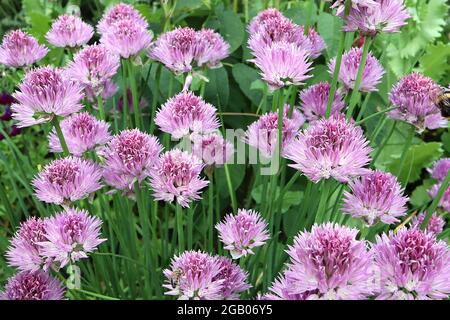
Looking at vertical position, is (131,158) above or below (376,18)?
below

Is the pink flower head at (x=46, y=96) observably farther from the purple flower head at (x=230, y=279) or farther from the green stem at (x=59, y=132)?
the purple flower head at (x=230, y=279)

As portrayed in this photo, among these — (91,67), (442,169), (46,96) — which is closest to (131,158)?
(46,96)

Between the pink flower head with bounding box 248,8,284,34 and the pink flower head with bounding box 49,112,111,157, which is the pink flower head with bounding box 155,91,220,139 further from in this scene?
the pink flower head with bounding box 248,8,284,34

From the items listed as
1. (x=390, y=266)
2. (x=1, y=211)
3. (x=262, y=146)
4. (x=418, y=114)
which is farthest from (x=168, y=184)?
(x=1, y=211)

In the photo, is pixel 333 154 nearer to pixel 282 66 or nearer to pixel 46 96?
pixel 282 66

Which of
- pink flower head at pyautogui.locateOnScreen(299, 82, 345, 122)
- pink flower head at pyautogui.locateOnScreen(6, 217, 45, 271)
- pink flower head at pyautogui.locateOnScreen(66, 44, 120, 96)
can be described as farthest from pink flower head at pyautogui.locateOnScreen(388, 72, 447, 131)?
pink flower head at pyautogui.locateOnScreen(6, 217, 45, 271)

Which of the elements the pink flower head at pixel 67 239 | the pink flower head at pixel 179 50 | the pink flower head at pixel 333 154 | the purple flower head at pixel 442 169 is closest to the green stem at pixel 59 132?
the pink flower head at pixel 67 239
